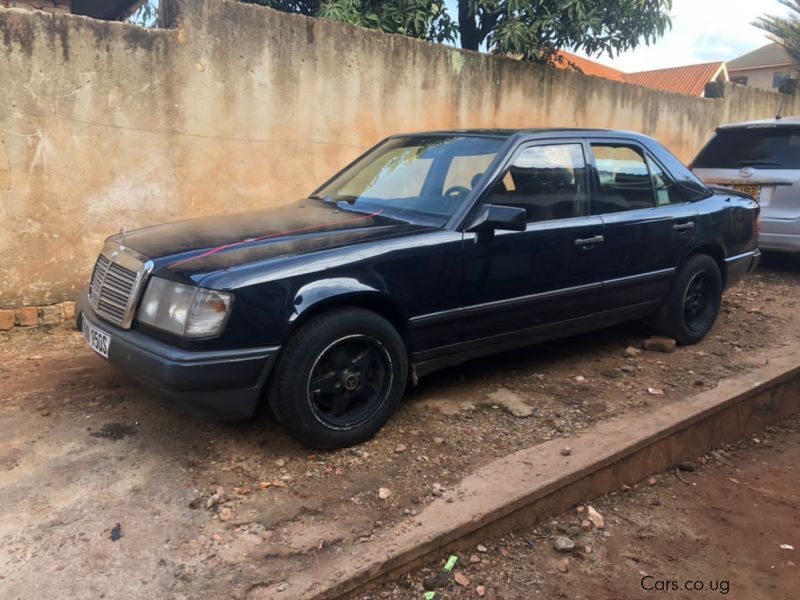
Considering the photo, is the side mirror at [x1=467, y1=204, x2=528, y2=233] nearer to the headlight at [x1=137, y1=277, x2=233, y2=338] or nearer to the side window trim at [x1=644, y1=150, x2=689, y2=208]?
the headlight at [x1=137, y1=277, x2=233, y2=338]

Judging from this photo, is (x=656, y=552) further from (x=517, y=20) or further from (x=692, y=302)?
(x=517, y=20)

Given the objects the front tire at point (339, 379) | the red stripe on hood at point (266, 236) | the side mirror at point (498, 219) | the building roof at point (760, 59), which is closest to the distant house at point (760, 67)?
the building roof at point (760, 59)

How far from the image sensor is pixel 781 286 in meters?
6.81

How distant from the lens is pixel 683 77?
35469 mm

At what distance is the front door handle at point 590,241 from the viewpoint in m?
3.96

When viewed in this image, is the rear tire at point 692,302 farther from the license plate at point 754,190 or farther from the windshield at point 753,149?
the windshield at point 753,149

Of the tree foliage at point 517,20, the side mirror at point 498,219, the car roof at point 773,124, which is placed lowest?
the side mirror at point 498,219

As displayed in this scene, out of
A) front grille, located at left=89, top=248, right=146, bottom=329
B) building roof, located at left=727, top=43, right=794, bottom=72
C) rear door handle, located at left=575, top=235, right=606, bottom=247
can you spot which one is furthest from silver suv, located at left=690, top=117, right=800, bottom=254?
building roof, located at left=727, top=43, right=794, bottom=72

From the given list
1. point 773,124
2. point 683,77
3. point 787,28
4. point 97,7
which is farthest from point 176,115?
point 683,77

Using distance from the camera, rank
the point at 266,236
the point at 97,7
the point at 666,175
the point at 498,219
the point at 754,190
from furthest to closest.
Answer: the point at 97,7
the point at 754,190
the point at 666,175
the point at 498,219
the point at 266,236

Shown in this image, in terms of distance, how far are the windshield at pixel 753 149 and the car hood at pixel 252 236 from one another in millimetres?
5053

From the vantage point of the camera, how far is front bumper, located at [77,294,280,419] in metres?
2.75

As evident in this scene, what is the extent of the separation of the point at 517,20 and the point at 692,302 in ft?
14.5

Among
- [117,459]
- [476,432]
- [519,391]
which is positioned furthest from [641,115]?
[117,459]
